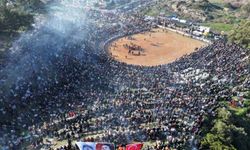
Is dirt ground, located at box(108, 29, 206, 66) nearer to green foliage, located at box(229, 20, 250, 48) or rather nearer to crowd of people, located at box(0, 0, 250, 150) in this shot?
green foliage, located at box(229, 20, 250, 48)

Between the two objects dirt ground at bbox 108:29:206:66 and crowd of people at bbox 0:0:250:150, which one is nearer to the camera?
crowd of people at bbox 0:0:250:150

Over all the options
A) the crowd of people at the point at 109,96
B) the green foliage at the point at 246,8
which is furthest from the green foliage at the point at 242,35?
the green foliage at the point at 246,8

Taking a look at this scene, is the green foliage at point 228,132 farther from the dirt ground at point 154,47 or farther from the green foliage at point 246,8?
the green foliage at point 246,8

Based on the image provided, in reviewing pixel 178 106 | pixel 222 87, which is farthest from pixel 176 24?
pixel 178 106

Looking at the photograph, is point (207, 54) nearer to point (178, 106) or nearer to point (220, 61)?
point (220, 61)

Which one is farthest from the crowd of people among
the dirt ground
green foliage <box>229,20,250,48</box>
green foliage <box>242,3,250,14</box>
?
green foliage <box>242,3,250,14</box>
